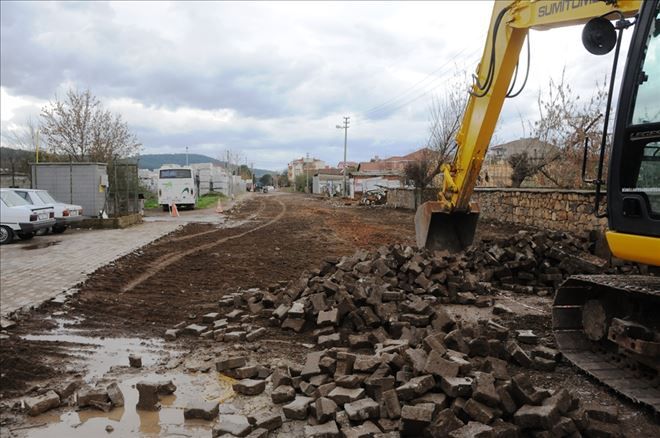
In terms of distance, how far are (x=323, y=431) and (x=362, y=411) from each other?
1.09 feet

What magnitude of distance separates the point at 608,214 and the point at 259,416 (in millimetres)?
3493

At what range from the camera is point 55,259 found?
12.6m

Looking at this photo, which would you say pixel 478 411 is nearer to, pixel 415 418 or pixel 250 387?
pixel 415 418

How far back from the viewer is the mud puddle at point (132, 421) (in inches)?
169

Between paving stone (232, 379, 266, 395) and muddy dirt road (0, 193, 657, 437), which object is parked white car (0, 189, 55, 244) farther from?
paving stone (232, 379, 266, 395)

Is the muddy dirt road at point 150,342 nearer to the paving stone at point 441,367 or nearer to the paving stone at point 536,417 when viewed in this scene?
the paving stone at point 536,417

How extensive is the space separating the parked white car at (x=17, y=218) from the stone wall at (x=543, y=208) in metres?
16.0

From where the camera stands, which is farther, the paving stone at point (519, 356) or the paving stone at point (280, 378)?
the paving stone at point (519, 356)

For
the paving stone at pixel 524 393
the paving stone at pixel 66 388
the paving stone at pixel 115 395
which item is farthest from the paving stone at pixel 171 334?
the paving stone at pixel 524 393

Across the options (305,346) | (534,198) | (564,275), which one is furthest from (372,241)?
(305,346)

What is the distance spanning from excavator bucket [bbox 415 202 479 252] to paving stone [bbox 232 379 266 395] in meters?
A: 5.83

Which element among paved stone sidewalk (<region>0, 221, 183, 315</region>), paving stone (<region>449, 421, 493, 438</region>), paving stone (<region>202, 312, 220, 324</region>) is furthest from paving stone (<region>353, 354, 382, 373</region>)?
paved stone sidewalk (<region>0, 221, 183, 315</region>)

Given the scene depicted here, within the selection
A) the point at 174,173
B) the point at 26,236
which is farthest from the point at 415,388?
the point at 174,173

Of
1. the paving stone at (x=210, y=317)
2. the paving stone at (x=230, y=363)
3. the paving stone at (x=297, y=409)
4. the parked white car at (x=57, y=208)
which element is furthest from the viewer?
the parked white car at (x=57, y=208)
